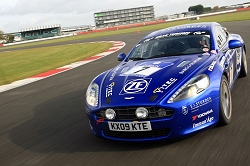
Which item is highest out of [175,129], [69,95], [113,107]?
[113,107]

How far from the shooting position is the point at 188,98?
338 cm

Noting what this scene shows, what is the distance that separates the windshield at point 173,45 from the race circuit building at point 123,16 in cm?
12862

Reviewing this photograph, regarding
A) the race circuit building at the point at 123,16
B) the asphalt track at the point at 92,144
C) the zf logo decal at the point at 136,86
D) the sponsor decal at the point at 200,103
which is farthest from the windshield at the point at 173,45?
the race circuit building at the point at 123,16

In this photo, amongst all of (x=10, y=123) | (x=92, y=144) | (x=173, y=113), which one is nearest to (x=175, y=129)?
(x=173, y=113)

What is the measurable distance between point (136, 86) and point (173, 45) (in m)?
1.53

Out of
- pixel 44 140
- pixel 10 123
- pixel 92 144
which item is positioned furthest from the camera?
pixel 10 123

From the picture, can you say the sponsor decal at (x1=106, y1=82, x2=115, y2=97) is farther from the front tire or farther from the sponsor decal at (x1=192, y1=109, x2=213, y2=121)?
the front tire

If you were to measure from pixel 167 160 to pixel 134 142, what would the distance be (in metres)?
0.50

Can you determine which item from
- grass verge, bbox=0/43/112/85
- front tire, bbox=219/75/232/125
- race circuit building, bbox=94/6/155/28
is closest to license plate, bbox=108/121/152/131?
front tire, bbox=219/75/232/125

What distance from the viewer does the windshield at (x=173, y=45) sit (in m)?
4.74

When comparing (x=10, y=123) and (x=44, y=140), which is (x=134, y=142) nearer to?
(x=44, y=140)

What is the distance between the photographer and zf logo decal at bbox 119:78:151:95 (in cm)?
357

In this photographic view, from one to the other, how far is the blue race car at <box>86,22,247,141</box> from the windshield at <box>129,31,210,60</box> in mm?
120

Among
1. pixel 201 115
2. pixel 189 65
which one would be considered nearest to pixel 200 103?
pixel 201 115
